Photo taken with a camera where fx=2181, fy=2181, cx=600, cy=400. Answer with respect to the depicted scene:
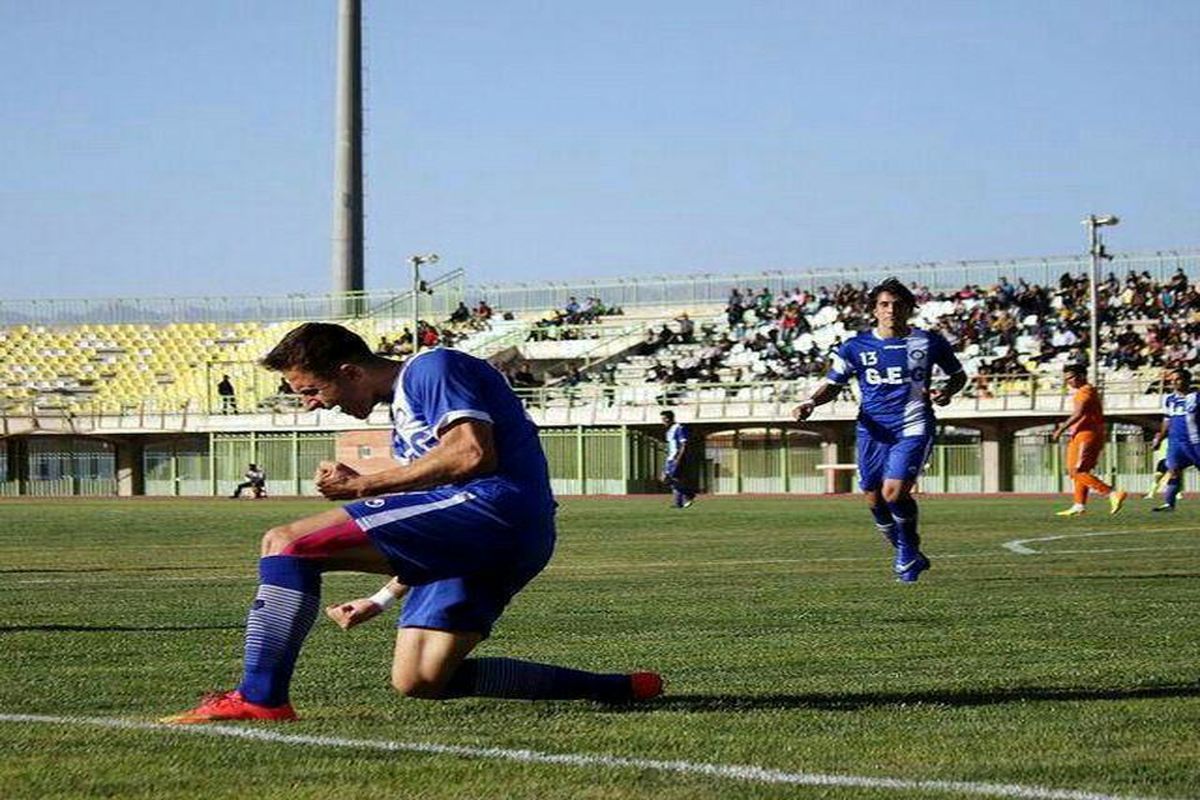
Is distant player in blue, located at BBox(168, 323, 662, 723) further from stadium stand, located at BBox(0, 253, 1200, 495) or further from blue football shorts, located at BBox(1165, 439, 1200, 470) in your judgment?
stadium stand, located at BBox(0, 253, 1200, 495)

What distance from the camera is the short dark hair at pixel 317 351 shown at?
7711mm

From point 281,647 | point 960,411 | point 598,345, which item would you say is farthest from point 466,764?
point 598,345

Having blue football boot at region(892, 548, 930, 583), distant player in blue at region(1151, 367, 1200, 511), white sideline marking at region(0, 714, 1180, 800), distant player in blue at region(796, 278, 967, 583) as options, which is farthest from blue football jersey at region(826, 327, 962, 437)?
distant player in blue at region(1151, 367, 1200, 511)

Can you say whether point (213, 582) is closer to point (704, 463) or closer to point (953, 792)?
point (953, 792)

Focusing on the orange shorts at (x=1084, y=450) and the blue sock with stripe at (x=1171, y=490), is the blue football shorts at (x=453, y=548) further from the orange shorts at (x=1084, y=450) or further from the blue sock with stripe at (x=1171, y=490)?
the blue sock with stripe at (x=1171, y=490)

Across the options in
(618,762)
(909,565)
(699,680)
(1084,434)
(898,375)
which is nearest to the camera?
(618,762)

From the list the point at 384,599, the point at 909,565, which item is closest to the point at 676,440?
the point at 909,565

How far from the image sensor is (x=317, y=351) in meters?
7.71

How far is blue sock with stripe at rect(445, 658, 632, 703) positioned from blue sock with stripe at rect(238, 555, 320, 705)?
596mm

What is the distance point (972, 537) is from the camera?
25.5 metres

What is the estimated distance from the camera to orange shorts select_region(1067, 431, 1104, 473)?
29.2m

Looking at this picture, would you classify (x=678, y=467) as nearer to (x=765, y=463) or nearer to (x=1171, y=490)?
(x=1171, y=490)

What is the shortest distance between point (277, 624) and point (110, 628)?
16.8 ft

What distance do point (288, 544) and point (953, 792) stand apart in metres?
2.74
